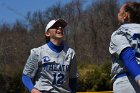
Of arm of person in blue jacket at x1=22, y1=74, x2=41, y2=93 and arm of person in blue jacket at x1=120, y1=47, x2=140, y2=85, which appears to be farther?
arm of person in blue jacket at x1=22, y1=74, x2=41, y2=93

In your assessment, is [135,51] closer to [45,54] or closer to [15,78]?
[45,54]

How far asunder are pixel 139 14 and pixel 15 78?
17350 mm

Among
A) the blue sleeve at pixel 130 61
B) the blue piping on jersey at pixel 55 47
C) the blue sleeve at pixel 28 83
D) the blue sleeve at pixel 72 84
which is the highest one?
the blue sleeve at pixel 130 61

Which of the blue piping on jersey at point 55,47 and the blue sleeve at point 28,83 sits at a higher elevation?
the blue piping on jersey at point 55,47

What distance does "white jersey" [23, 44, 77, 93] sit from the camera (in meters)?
5.29

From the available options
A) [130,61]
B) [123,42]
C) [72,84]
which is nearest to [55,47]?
[72,84]

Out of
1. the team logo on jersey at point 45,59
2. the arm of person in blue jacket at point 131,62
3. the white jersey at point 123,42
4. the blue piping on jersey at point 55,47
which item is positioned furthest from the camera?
the blue piping on jersey at point 55,47

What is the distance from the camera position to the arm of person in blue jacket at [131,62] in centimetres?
376

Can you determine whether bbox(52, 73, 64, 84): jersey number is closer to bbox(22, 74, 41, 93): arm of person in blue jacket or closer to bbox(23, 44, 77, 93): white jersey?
bbox(23, 44, 77, 93): white jersey

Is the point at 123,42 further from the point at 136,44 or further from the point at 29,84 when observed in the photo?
the point at 29,84

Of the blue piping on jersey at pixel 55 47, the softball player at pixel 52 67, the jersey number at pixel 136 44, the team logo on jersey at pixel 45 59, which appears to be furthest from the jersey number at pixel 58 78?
the jersey number at pixel 136 44

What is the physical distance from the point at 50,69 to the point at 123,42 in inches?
62.7

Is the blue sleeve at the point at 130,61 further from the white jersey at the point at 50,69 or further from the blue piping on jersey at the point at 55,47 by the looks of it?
the blue piping on jersey at the point at 55,47

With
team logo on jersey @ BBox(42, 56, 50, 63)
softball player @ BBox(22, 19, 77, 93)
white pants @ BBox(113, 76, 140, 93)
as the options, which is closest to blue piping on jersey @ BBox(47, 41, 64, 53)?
softball player @ BBox(22, 19, 77, 93)
